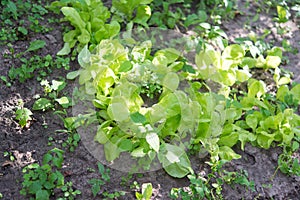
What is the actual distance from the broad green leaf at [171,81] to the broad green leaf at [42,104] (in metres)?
0.76

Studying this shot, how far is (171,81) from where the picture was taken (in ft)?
10.6

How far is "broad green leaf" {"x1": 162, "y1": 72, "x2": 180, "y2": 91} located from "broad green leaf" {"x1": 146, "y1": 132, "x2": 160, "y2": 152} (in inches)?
19.0

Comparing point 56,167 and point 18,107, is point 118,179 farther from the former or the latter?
point 18,107

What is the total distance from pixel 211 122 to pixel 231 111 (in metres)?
0.24

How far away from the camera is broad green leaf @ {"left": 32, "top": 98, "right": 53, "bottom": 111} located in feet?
10.1

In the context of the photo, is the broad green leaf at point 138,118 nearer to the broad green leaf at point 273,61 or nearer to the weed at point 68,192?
the weed at point 68,192

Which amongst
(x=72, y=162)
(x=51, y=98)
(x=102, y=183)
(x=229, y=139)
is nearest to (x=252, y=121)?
(x=229, y=139)

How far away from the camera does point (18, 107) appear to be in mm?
3098

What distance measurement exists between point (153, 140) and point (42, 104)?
2.58 ft

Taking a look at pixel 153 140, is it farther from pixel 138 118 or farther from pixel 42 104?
pixel 42 104

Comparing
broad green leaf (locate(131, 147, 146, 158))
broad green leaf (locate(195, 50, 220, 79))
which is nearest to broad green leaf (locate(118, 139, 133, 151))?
broad green leaf (locate(131, 147, 146, 158))

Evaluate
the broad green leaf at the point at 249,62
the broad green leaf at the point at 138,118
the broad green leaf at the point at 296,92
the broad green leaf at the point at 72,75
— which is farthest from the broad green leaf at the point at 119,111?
the broad green leaf at the point at 296,92

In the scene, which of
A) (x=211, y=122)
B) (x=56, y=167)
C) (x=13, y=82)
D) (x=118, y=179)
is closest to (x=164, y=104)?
(x=211, y=122)

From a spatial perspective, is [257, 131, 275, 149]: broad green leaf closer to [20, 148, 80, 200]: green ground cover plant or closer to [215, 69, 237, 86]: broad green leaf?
[215, 69, 237, 86]: broad green leaf
